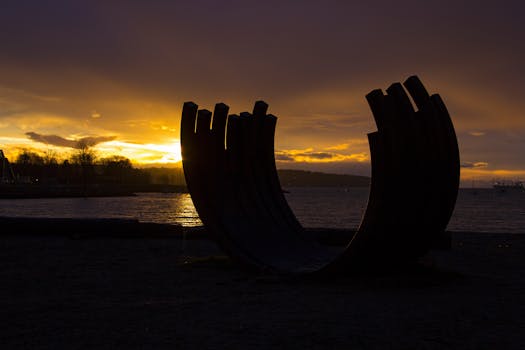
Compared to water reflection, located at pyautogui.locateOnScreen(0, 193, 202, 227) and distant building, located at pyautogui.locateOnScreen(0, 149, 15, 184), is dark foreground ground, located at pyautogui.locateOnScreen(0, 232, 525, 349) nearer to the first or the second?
water reflection, located at pyautogui.locateOnScreen(0, 193, 202, 227)

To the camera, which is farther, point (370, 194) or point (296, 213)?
point (296, 213)

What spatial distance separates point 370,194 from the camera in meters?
6.21

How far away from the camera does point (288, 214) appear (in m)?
8.86

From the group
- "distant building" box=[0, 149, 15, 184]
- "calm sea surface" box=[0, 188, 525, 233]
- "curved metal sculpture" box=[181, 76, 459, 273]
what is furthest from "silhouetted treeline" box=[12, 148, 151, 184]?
"curved metal sculpture" box=[181, 76, 459, 273]

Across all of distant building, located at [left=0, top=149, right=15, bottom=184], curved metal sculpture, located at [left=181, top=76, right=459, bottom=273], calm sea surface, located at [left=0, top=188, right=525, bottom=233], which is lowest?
calm sea surface, located at [left=0, top=188, right=525, bottom=233]

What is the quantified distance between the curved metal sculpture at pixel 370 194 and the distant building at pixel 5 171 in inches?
3979

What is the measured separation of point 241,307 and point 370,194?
1988 mm

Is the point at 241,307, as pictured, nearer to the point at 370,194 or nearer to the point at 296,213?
the point at 370,194

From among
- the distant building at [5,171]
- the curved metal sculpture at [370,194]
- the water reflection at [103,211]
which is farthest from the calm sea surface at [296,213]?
the distant building at [5,171]

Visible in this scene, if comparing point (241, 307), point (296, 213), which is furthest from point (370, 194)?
point (296, 213)

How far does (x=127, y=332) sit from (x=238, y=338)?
3.16 feet

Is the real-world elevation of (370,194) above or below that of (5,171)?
below

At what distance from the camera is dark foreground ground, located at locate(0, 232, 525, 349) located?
4.32 meters

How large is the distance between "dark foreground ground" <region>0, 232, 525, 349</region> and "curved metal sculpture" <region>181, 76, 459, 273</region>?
500 mm
